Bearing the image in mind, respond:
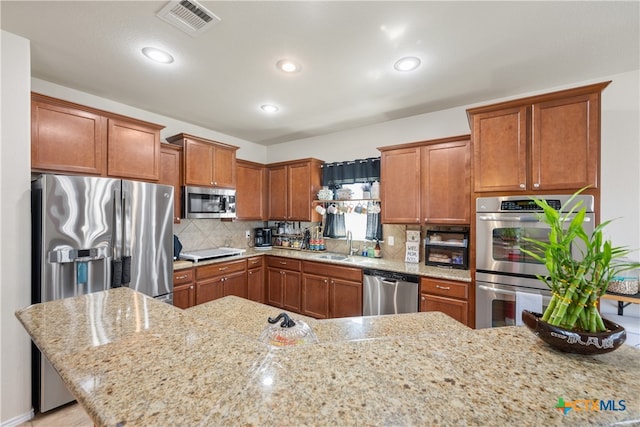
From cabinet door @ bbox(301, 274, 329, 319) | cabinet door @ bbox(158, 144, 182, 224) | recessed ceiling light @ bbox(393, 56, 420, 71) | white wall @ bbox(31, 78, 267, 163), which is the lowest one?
cabinet door @ bbox(301, 274, 329, 319)

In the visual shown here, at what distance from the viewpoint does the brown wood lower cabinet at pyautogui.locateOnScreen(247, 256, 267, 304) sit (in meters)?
3.87

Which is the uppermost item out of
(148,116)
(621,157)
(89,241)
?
(148,116)

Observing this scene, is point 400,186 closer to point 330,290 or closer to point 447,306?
point 447,306

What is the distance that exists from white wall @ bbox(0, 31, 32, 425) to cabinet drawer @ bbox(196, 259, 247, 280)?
1475mm

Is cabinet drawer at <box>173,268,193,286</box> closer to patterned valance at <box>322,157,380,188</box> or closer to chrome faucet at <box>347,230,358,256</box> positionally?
chrome faucet at <box>347,230,358,256</box>

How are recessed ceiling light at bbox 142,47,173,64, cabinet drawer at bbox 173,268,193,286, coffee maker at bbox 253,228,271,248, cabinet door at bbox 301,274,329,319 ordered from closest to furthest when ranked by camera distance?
recessed ceiling light at bbox 142,47,173,64 < cabinet drawer at bbox 173,268,193,286 < cabinet door at bbox 301,274,329,319 < coffee maker at bbox 253,228,271,248

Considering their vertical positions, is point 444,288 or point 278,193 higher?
point 278,193

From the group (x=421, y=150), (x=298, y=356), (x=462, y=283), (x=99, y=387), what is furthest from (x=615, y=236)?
(x=99, y=387)

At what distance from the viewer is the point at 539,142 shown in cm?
224

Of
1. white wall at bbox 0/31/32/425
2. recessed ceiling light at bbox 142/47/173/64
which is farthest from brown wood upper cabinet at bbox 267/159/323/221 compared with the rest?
white wall at bbox 0/31/32/425

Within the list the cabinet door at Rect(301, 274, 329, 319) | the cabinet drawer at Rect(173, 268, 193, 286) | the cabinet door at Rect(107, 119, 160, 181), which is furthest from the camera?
the cabinet door at Rect(301, 274, 329, 319)

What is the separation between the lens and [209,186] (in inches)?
145

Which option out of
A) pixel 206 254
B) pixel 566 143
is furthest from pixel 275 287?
pixel 566 143

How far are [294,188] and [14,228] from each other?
9.84 ft
